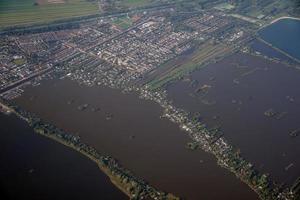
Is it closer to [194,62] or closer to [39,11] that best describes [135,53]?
[194,62]

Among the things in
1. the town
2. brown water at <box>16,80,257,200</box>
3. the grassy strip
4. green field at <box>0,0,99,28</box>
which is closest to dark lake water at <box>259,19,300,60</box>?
the town

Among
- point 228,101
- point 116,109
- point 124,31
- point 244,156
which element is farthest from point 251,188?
point 124,31

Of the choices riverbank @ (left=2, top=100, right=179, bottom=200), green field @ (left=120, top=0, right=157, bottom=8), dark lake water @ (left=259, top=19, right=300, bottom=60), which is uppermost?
riverbank @ (left=2, top=100, right=179, bottom=200)

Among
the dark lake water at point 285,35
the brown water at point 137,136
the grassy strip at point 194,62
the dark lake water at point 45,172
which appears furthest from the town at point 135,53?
the dark lake water at point 285,35

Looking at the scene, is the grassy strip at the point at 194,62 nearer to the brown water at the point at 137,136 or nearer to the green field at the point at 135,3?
the brown water at the point at 137,136

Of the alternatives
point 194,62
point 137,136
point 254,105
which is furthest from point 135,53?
point 137,136

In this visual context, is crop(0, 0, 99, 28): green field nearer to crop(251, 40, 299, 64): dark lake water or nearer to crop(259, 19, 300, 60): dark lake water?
crop(251, 40, 299, 64): dark lake water

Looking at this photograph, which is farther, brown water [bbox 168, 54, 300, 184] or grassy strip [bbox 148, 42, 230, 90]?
grassy strip [bbox 148, 42, 230, 90]
